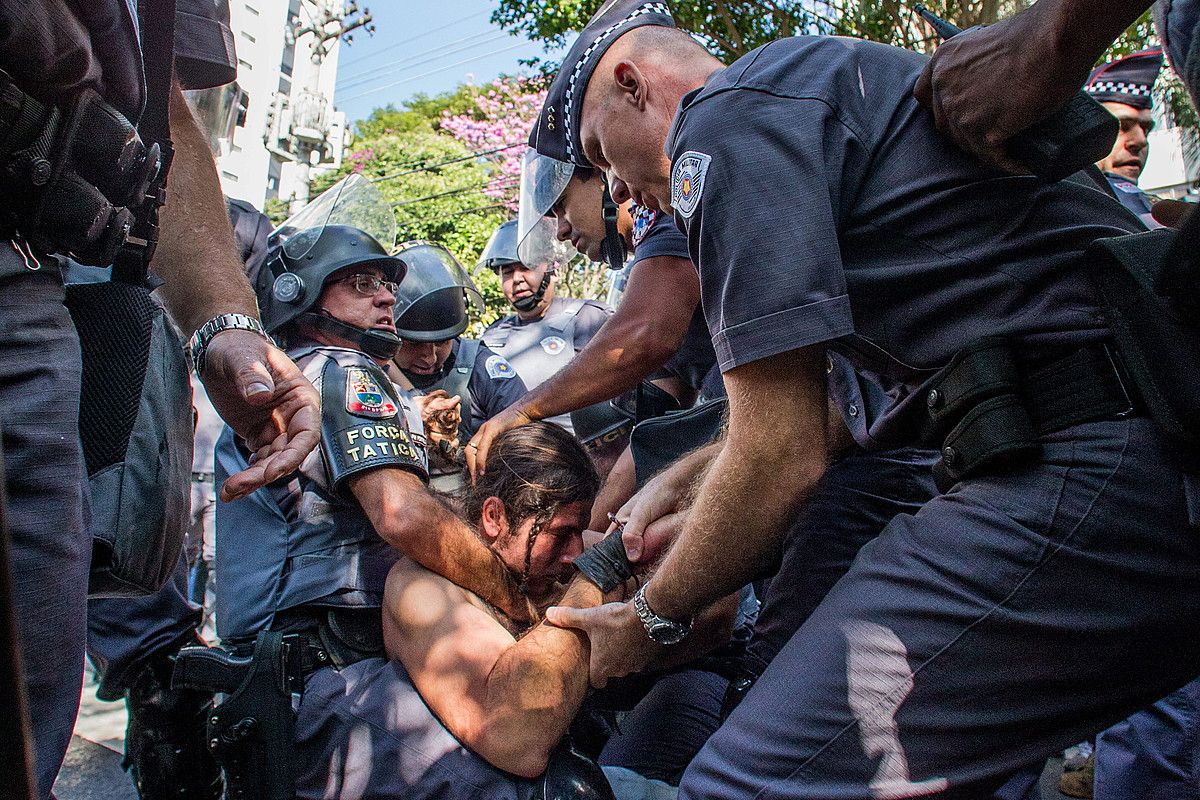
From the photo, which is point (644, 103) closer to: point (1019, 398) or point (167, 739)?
point (1019, 398)

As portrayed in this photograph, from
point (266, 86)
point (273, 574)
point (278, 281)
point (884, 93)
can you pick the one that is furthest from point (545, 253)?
point (266, 86)

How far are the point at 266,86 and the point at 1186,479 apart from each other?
28011 millimetres

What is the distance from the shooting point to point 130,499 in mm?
1400

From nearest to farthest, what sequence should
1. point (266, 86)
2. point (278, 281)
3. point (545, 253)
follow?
point (278, 281), point (545, 253), point (266, 86)

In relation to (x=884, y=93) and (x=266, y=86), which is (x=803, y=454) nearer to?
(x=884, y=93)

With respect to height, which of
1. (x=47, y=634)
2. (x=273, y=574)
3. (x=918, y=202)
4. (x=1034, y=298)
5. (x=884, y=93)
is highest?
(x=884, y=93)

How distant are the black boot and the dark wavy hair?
1128mm

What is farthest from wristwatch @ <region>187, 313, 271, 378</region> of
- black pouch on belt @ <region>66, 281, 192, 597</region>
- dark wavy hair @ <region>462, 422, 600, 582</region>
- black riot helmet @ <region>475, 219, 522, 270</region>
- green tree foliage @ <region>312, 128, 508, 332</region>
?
green tree foliage @ <region>312, 128, 508, 332</region>

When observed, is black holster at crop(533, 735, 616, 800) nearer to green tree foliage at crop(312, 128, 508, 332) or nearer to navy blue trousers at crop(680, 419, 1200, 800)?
navy blue trousers at crop(680, 419, 1200, 800)

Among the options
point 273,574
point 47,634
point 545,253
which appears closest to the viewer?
point 47,634

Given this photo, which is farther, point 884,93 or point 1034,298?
point 884,93

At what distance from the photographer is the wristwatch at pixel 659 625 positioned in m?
1.83

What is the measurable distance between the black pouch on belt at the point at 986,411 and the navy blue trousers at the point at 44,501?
1.17 meters

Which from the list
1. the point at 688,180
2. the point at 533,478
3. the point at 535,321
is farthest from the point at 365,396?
the point at 535,321
